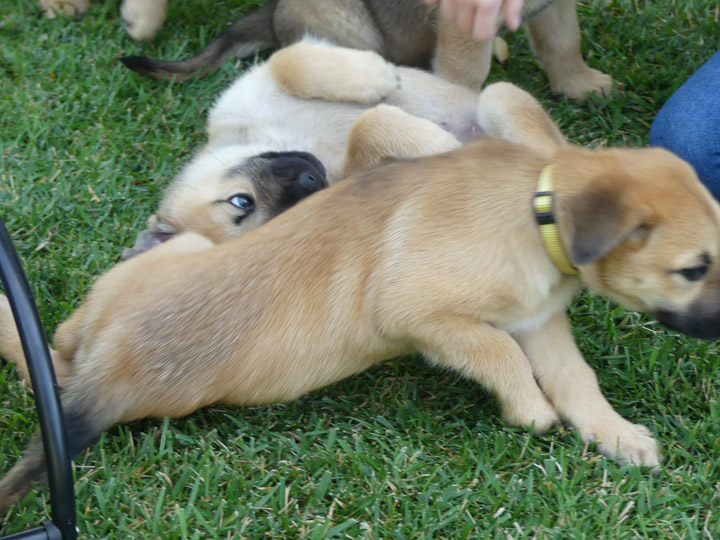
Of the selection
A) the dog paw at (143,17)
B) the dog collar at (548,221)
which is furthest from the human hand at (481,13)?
the dog paw at (143,17)

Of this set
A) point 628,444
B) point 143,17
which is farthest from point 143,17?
point 628,444

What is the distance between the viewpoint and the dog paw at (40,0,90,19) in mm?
5371

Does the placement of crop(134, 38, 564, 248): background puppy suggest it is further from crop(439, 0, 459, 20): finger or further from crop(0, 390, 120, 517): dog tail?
crop(0, 390, 120, 517): dog tail

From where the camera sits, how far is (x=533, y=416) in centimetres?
304

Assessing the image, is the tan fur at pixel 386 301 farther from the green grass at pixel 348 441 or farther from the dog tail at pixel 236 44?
the dog tail at pixel 236 44

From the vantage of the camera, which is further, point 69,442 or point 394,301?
point 394,301

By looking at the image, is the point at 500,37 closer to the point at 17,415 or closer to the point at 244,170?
the point at 244,170

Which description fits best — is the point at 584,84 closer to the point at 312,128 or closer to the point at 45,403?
the point at 312,128

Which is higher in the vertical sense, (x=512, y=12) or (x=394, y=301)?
(x=512, y=12)

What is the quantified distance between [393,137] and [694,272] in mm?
1558

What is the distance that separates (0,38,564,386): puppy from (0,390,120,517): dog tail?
1.02 meters

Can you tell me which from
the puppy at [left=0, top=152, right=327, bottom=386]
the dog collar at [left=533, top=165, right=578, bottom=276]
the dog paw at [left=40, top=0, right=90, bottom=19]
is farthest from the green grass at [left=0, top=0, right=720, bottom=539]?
the dog paw at [left=40, top=0, right=90, bottom=19]

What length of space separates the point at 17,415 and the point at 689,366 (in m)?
2.54

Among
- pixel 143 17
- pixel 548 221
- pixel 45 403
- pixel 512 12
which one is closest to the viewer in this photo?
pixel 45 403
